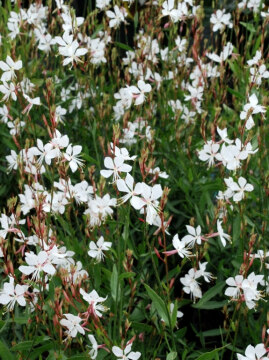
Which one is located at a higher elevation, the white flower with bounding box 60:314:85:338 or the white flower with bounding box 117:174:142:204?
the white flower with bounding box 117:174:142:204

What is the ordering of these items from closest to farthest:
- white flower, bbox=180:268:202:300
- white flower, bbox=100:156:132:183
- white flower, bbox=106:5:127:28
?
white flower, bbox=100:156:132:183
white flower, bbox=180:268:202:300
white flower, bbox=106:5:127:28

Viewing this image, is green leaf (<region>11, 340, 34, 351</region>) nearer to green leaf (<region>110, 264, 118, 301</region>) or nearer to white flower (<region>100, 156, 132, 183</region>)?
green leaf (<region>110, 264, 118, 301</region>)

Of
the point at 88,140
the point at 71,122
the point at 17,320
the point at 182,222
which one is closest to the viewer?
the point at 17,320

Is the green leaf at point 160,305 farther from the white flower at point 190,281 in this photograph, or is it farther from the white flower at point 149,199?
the white flower at point 190,281

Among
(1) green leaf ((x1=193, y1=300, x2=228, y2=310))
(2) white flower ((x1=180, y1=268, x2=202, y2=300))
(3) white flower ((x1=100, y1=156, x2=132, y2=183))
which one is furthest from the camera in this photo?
(1) green leaf ((x1=193, y1=300, x2=228, y2=310))

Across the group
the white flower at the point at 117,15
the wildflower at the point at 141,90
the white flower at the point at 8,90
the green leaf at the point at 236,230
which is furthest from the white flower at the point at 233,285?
the white flower at the point at 117,15

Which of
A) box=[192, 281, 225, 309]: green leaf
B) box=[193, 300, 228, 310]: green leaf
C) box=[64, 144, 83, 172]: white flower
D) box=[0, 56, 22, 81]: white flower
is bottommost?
box=[193, 300, 228, 310]: green leaf

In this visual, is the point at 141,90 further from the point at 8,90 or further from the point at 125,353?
the point at 125,353

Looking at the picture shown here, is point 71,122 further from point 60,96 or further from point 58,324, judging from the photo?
point 58,324

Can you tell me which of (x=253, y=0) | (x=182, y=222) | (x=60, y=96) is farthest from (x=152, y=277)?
(x=253, y=0)

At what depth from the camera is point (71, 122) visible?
10.1 feet


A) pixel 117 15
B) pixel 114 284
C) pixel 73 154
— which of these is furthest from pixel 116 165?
pixel 117 15

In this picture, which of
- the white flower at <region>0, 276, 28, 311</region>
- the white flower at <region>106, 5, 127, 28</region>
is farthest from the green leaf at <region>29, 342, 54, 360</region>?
the white flower at <region>106, 5, 127, 28</region>

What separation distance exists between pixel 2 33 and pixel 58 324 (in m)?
2.08
